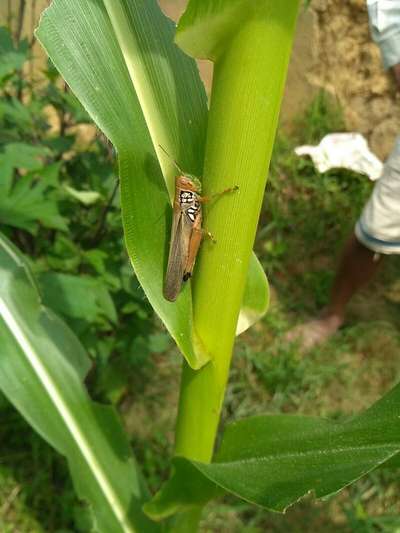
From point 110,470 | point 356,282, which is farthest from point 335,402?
point 110,470

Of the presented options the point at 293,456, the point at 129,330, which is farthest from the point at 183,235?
the point at 129,330

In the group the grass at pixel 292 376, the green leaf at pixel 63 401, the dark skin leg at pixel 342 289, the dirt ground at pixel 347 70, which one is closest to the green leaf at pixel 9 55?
the green leaf at pixel 63 401

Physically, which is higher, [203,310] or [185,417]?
[203,310]

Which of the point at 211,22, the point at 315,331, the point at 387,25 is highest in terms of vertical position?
the point at 211,22

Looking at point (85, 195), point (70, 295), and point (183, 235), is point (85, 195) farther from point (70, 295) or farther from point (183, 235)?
point (183, 235)

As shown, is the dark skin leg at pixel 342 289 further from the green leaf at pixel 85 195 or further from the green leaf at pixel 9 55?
the green leaf at pixel 9 55

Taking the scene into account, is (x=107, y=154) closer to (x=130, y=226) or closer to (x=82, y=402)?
(x=82, y=402)

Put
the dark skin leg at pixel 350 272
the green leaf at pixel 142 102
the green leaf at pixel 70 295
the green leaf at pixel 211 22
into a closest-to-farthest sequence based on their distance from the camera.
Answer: the green leaf at pixel 211 22
the green leaf at pixel 142 102
the green leaf at pixel 70 295
the dark skin leg at pixel 350 272
